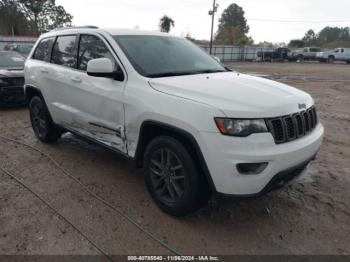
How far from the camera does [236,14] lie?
9225 centimetres

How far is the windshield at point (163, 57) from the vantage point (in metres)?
3.58

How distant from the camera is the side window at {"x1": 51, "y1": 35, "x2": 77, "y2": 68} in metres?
4.42

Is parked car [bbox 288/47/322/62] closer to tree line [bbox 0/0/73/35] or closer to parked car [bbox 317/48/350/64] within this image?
parked car [bbox 317/48/350/64]

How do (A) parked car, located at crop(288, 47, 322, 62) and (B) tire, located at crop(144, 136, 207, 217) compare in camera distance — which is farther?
(A) parked car, located at crop(288, 47, 322, 62)

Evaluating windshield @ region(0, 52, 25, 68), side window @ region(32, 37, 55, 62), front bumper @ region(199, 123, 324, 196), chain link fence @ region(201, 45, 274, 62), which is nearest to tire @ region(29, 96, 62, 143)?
side window @ region(32, 37, 55, 62)

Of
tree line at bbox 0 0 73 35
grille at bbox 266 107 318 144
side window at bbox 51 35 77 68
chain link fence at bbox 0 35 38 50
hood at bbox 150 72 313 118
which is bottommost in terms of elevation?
grille at bbox 266 107 318 144

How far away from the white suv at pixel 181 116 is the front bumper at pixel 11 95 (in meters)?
4.11

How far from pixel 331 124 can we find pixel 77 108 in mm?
5510

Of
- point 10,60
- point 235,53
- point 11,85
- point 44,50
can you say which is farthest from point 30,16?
A: point 44,50

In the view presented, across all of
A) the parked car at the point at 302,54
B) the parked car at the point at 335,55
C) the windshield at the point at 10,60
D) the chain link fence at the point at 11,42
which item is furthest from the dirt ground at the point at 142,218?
the parked car at the point at 302,54

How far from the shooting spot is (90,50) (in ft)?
13.5

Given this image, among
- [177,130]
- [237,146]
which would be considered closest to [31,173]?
[177,130]

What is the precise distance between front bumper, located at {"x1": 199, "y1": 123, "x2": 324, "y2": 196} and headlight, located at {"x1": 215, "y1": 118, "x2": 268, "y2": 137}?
0.14ft

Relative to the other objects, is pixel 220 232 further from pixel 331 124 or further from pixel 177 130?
pixel 331 124
